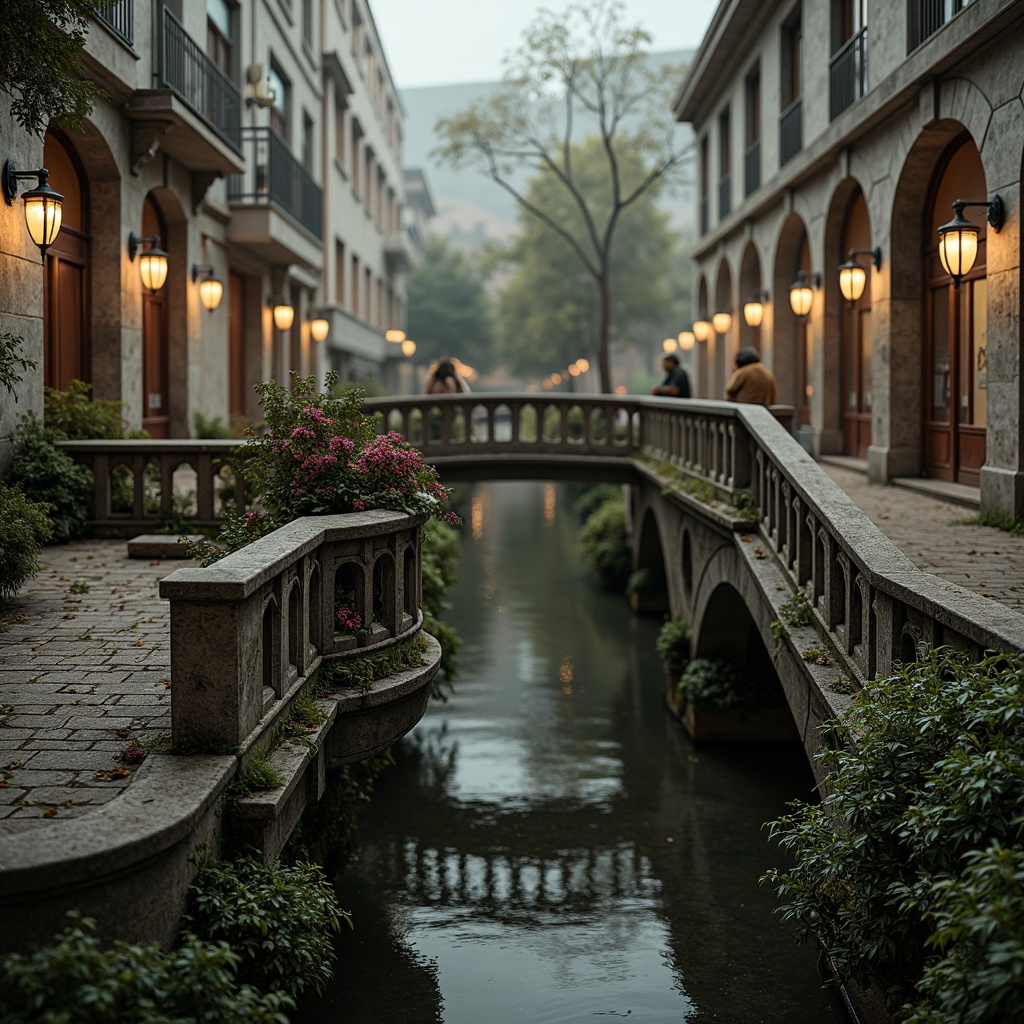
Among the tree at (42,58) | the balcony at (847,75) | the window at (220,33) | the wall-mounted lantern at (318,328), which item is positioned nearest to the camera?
the tree at (42,58)

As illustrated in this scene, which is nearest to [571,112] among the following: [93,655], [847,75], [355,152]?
[355,152]

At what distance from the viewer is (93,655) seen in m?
7.45

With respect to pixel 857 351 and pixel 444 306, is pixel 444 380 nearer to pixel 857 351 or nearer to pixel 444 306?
pixel 857 351

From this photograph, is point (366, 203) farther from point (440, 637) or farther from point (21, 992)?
point (21, 992)

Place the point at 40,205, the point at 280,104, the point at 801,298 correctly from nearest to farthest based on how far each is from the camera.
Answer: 1. the point at 40,205
2. the point at 801,298
3. the point at 280,104

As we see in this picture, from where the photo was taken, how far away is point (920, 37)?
14289mm

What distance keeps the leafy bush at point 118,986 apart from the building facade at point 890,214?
930 cm

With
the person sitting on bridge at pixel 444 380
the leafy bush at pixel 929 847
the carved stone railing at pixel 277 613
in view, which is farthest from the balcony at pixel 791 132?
the leafy bush at pixel 929 847

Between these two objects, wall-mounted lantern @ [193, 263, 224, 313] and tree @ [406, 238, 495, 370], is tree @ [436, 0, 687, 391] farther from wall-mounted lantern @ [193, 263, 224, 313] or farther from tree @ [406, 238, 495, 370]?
tree @ [406, 238, 495, 370]

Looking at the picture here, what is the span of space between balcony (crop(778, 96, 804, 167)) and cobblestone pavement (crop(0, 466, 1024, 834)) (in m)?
10.4

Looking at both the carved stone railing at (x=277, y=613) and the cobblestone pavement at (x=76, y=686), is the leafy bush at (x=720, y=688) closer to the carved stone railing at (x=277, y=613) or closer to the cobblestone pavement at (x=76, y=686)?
the cobblestone pavement at (x=76, y=686)

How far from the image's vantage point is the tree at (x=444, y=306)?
72.8m

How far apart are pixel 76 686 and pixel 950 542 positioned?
7001 millimetres

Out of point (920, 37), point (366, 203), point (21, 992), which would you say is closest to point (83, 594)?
point (21, 992)
